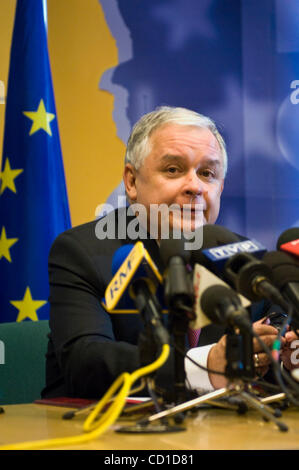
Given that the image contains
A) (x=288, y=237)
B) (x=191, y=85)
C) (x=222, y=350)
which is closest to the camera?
(x=288, y=237)

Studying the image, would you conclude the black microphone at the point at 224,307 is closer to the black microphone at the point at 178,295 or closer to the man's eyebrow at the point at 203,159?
the black microphone at the point at 178,295

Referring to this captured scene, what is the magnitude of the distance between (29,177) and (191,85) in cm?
103

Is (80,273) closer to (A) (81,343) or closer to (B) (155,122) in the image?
(A) (81,343)

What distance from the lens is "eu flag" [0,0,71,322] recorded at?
2.63 metres

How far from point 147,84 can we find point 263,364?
2131mm

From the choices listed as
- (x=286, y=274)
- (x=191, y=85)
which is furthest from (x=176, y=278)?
(x=191, y=85)

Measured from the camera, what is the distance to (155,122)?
175 cm

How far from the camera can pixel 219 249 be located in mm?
901

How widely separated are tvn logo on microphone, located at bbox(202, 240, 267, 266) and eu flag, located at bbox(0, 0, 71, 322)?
1793mm

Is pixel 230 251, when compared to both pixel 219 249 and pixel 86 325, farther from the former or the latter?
pixel 86 325

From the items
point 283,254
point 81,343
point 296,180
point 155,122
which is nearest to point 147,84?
point 296,180

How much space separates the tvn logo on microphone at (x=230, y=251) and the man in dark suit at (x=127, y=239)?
52cm

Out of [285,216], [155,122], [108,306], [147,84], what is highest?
[147,84]

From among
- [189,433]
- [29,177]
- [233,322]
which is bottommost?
[189,433]
